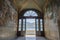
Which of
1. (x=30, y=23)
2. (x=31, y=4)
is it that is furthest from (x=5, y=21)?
(x=30, y=23)

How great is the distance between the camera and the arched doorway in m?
8.42

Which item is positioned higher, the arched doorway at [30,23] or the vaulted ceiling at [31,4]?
the vaulted ceiling at [31,4]

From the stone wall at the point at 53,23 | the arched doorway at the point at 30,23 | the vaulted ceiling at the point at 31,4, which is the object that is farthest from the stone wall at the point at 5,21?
the arched doorway at the point at 30,23

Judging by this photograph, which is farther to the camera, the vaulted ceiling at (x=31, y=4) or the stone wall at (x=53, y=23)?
the vaulted ceiling at (x=31, y=4)

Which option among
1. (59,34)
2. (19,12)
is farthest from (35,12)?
(59,34)

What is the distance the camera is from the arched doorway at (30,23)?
8.42m

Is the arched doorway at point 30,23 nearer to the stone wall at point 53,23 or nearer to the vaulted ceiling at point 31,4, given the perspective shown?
the vaulted ceiling at point 31,4

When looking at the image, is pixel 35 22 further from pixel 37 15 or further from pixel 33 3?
pixel 33 3

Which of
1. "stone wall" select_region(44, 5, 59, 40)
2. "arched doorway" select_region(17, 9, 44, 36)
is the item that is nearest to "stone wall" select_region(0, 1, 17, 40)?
"stone wall" select_region(44, 5, 59, 40)

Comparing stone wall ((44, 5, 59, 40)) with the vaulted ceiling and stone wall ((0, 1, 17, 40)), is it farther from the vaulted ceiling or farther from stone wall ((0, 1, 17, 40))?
the vaulted ceiling

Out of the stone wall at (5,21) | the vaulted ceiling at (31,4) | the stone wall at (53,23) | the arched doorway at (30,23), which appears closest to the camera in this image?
the stone wall at (5,21)

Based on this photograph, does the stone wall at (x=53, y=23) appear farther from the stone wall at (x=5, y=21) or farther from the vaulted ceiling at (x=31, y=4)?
the vaulted ceiling at (x=31, y=4)

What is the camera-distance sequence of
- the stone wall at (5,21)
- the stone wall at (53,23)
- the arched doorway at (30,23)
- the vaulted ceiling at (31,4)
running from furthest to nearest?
1. the arched doorway at (30,23)
2. the vaulted ceiling at (31,4)
3. the stone wall at (53,23)
4. the stone wall at (5,21)

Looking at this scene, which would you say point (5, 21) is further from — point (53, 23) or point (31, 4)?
point (31, 4)
